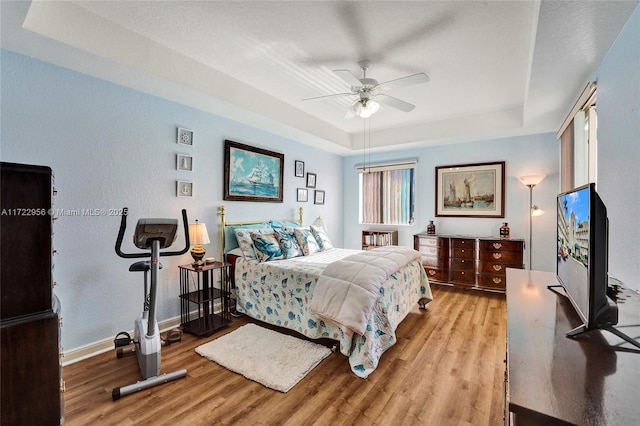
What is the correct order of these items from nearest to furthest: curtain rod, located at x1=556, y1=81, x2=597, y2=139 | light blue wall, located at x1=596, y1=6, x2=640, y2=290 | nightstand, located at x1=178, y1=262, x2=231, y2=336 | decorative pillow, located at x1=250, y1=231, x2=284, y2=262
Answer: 1. light blue wall, located at x1=596, y1=6, x2=640, y2=290
2. curtain rod, located at x1=556, y1=81, x2=597, y2=139
3. nightstand, located at x1=178, y1=262, x2=231, y2=336
4. decorative pillow, located at x1=250, y1=231, x2=284, y2=262

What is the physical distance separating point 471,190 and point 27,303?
507 cm

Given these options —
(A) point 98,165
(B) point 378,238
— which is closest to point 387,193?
(B) point 378,238

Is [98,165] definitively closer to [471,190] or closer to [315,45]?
[315,45]

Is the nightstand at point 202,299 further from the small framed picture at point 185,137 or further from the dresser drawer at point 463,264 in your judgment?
the dresser drawer at point 463,264

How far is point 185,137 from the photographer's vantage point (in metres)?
3.10

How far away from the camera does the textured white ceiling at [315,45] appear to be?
1.89m

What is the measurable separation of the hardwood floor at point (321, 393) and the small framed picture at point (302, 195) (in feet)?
8.63

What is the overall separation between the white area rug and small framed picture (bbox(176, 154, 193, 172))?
70.8 inches

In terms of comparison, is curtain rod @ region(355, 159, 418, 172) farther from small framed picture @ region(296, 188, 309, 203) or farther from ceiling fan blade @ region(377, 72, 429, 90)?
ceiling fan blade @ region(377, 72, 429, 90)

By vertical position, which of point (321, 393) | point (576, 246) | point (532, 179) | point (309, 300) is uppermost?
point (532, 179)

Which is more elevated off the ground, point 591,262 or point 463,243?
point 591,262

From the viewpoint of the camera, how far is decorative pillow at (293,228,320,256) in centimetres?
363

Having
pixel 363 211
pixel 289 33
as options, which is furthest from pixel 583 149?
pixel 363 211

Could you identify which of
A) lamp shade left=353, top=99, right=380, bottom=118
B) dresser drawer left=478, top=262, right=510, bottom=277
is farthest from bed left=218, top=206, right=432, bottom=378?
lamp shade left=353, top=99, right=380, bottom=118
